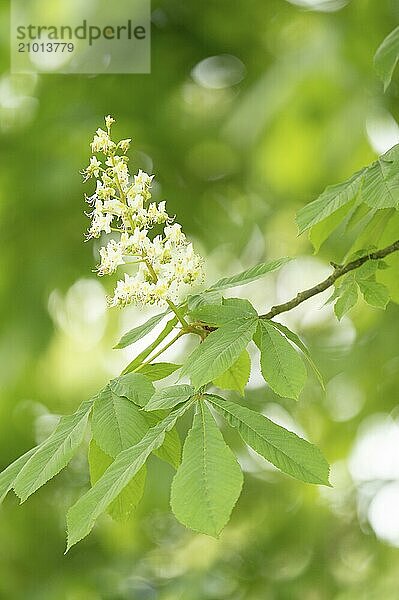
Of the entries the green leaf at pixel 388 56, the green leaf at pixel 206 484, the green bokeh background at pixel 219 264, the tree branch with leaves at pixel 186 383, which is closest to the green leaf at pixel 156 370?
the tree branch with leaves at pixel 186 383

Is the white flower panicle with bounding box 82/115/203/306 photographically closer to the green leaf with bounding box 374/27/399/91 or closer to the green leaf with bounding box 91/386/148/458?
the green leaf with bounding box 91/386/148/458

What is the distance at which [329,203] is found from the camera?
0.58 m

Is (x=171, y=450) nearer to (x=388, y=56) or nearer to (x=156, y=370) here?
(x=156, y=370)

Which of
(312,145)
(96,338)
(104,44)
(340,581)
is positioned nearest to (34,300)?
(96,338)

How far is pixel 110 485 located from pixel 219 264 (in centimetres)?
145

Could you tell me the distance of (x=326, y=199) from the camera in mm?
590

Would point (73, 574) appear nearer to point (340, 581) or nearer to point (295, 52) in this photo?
point (340, 581)

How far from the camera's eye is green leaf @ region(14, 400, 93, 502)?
1.60 ft

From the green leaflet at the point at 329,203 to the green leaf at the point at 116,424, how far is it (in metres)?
0.14

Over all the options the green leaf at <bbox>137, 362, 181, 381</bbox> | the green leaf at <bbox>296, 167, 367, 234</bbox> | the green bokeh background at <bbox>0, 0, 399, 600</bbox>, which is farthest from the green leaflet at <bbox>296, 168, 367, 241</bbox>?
the green bokeh background at <bbox>0, 0, 399, 600</bbox>

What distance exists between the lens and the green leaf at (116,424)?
1.65 feet

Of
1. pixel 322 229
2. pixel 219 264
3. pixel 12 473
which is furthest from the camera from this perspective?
pixel 219 264

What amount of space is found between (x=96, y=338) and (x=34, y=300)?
16 cm

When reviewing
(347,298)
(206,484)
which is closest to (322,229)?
(347,298)
